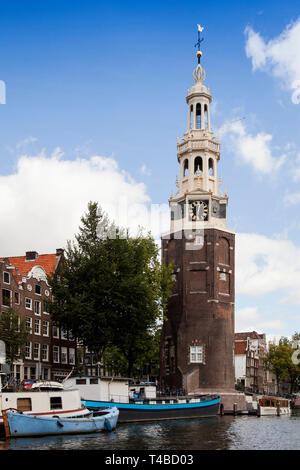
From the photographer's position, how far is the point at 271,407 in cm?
6556

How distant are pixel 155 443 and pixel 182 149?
46.3 meters

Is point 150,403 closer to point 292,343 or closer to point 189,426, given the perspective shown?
point 189,426

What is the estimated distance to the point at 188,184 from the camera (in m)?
70.0

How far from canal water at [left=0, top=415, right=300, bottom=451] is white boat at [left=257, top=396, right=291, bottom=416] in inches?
864

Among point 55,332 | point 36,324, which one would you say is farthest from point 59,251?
point 36,324

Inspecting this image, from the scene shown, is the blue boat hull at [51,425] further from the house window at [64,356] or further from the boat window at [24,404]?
the house window at [64,356]

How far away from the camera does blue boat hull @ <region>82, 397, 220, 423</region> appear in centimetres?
4297

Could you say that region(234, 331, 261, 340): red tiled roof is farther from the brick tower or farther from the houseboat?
the houseboat

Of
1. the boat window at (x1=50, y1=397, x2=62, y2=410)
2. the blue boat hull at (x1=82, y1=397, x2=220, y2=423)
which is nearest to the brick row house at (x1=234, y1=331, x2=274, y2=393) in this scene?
the blue boat hull at (x1=82, y1=397, x2=220, y2=423)

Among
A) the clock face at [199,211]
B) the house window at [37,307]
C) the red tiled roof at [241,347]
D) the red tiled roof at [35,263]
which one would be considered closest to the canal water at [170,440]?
the house window at [37,307]

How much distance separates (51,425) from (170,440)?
6.43 metres

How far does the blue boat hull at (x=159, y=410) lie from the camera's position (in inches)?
1692

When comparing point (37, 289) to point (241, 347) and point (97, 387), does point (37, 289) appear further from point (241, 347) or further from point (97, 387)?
point (241, 347)
